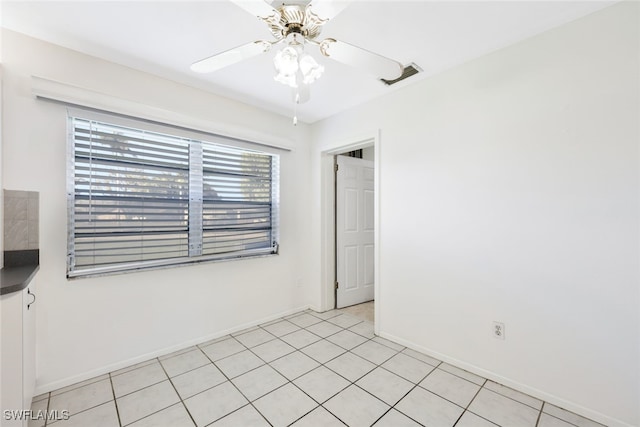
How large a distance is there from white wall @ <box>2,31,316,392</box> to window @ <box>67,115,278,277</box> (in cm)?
10

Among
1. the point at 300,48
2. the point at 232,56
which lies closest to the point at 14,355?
the point at 232,56

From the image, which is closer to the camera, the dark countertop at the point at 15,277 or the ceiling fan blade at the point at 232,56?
the dark countertop at the point at 15,277

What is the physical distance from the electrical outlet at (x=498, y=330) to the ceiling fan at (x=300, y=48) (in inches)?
73.5

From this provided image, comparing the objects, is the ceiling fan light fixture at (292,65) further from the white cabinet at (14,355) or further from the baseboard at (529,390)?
the baseboard at (529,390)

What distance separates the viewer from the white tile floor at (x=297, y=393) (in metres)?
1.61

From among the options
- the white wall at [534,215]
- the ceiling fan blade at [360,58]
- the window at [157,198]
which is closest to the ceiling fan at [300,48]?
the ceiling fan blade at [360,58]

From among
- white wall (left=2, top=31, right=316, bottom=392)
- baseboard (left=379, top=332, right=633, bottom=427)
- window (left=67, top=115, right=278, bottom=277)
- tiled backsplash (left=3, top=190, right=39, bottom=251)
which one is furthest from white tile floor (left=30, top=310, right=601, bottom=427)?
tiled backsplash (left=3, top=190, right=39, bottom=251)

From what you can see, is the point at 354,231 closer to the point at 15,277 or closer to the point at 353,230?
the point at 353,230

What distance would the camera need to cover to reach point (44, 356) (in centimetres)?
184

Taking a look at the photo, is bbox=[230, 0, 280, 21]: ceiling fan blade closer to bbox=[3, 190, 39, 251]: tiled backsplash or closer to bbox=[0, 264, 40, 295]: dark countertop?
bbox=[0, 264, 40, 295]: dark countertop

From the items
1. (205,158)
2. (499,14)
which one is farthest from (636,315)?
(205,158)

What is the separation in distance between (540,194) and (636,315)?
0.80 m

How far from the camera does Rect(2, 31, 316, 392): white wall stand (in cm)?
179

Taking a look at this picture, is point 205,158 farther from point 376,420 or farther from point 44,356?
point 376,420
